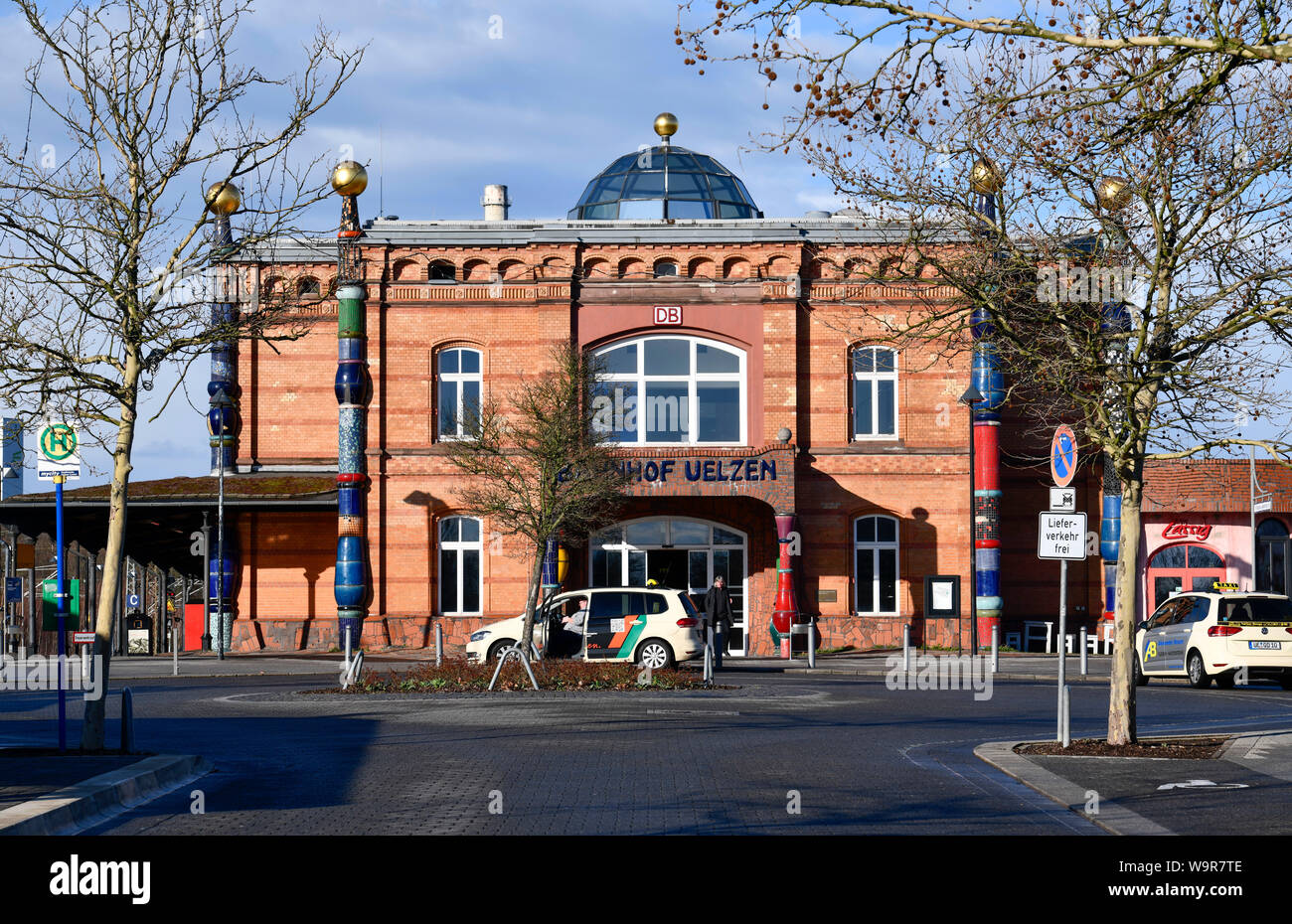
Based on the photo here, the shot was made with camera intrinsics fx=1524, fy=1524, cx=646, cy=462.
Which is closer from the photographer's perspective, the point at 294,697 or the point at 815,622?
the point at 294,697

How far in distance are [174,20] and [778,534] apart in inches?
864

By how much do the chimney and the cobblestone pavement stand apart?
2096cm

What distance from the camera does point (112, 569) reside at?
1336cm

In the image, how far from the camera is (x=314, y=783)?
11742 mm

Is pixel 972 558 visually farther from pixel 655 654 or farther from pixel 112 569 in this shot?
pixel 112 569

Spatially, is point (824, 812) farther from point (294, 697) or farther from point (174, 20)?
point (294, 697)

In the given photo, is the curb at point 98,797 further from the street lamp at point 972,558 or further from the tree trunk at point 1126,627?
the street lamp at point 972,558

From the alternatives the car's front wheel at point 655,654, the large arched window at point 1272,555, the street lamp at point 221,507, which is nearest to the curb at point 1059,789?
the car's front wheel at point 655,654

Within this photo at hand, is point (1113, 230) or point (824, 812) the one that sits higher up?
point (1113, 230)

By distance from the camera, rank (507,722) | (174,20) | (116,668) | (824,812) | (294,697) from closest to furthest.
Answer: (824,812) < (174,20) < (507,722) < (294,697) < (116,668)

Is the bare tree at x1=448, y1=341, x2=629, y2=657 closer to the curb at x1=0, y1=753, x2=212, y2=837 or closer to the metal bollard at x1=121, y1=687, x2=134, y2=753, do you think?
the metal bollard at x1=121, y1=687, x2=134, y2=753

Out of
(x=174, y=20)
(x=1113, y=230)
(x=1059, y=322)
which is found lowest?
(x=1059, y=322)

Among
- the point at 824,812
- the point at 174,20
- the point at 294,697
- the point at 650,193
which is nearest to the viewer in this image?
the point at 824,812

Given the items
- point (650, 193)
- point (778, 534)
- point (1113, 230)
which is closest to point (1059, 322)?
point (1113, 230)
